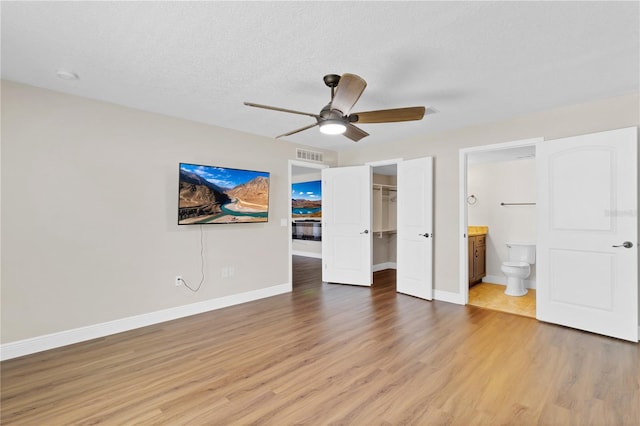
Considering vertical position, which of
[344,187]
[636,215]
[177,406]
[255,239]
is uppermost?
[344,187]

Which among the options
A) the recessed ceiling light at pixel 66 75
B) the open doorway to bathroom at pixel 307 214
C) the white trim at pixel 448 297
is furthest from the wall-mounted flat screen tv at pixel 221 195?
the open doorway to bathroom at pixel 307 214

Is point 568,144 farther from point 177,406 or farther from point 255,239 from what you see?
point 177,406

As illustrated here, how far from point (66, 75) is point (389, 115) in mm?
2832

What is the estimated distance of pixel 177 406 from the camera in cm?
209

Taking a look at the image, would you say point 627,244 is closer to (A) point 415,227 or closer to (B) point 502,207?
(A) point 415,227

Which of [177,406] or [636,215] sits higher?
[636,215]

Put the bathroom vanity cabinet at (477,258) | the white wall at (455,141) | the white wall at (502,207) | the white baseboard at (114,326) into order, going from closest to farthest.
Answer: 1. the white baseboard at (114,326)
2. the white wall at (455,141)
3. the bathroom vanity cabinet at (477,258)
4. the white wall at (502,207)

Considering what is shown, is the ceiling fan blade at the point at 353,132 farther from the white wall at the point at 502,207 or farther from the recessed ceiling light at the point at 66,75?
the white wall at the point at 502,207

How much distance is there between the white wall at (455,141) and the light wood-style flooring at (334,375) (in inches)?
43.5

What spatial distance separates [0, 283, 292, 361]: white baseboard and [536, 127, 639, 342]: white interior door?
379cm

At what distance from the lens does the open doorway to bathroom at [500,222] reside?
491cm

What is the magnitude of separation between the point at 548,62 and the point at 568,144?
53.6 inches

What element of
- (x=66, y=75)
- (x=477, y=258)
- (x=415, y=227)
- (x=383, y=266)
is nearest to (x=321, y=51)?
(x=66, y=75)

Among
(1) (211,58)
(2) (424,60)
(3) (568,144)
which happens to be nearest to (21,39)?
(1) (211,58)
